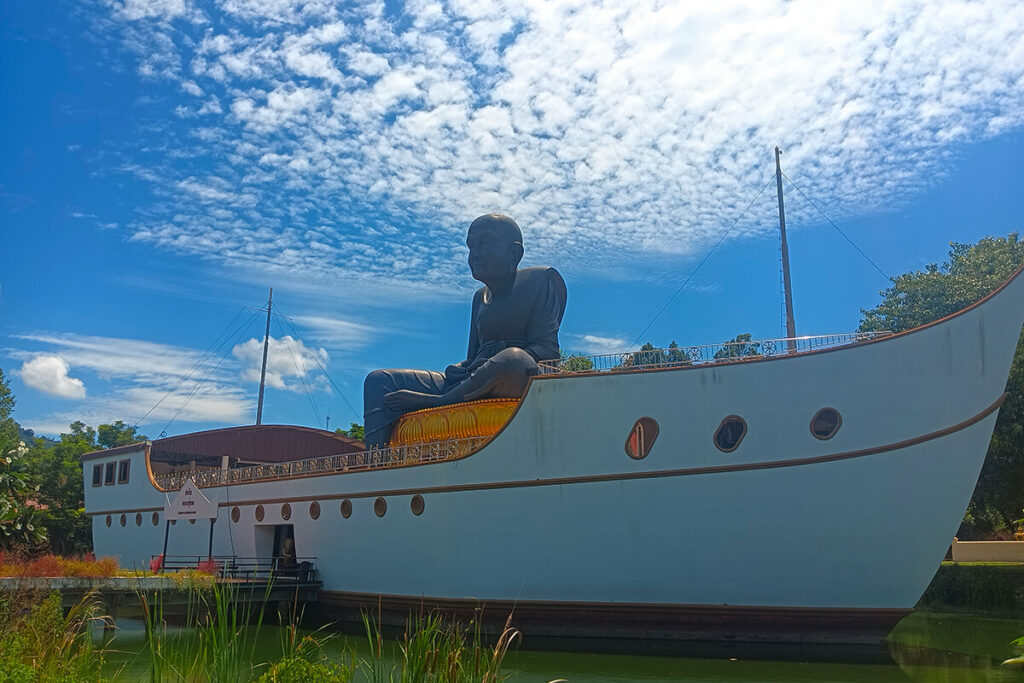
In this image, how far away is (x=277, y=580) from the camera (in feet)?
53.0

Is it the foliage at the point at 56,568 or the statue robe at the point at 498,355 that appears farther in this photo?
A: the statue robe at the point at 498,355

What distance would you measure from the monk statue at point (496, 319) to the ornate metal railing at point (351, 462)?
4.45 ft

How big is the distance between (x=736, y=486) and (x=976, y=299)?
12.5m

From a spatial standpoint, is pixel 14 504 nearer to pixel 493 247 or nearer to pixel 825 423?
pixel 493 247

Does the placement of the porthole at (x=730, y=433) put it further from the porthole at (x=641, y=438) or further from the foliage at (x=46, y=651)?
the foliage at (x=46, y=651)

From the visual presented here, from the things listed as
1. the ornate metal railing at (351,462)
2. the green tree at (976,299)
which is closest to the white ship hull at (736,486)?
the ornate metal railing at (351,462)

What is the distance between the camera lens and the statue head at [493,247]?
56.9 feet

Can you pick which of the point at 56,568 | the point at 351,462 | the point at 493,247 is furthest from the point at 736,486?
the point at 56,568

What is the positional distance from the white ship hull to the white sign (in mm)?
5588

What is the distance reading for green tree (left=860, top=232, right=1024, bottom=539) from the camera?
59.8 ft

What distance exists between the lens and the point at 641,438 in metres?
12.0

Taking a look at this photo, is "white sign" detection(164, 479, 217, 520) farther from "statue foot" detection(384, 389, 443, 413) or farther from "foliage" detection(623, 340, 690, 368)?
"foliage" detection(623, 340, 690, 368)

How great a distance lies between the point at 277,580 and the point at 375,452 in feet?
11.5

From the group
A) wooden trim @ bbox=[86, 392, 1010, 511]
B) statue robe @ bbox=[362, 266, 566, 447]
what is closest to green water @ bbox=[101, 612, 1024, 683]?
wooden trim @ bbox=[86, 392, 1010, 511]
